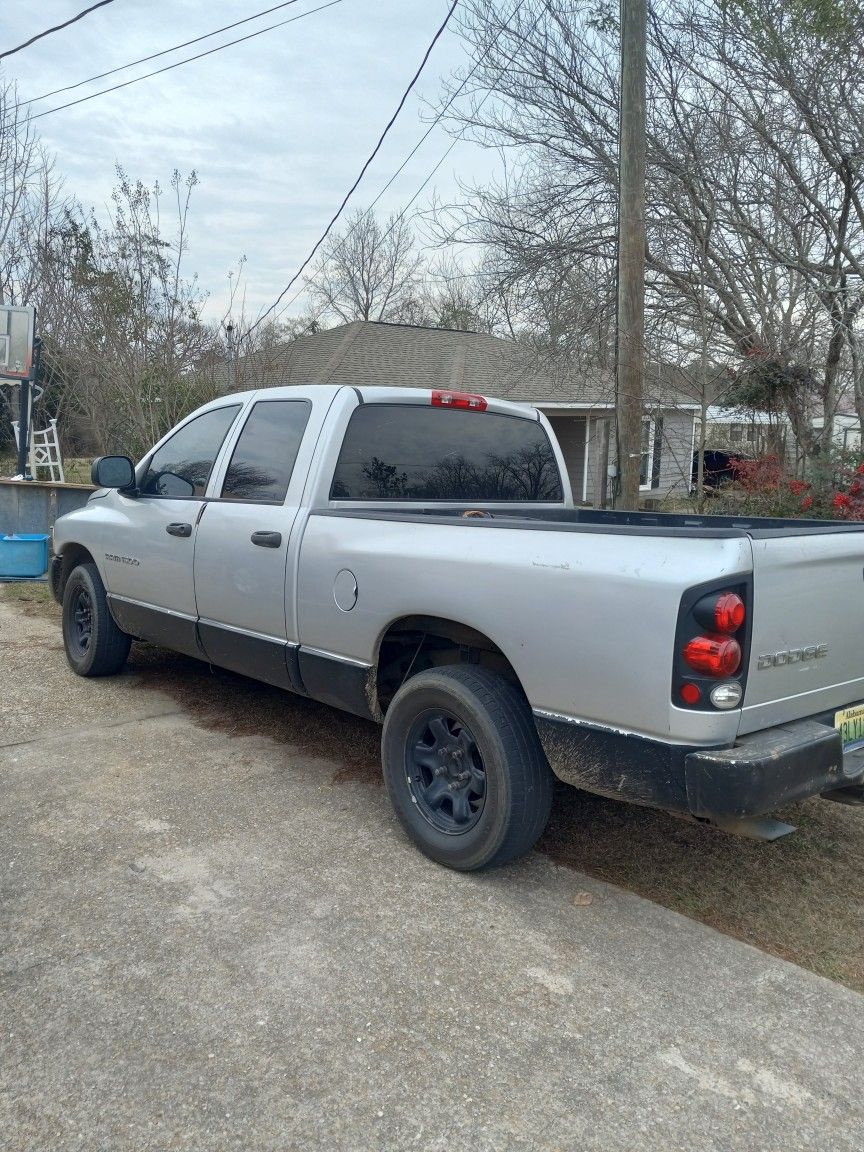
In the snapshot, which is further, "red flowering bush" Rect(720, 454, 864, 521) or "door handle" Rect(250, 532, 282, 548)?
"red flowering bush" Rect(720, 454, 864, 521)

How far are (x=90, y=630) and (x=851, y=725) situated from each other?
4.93 meters

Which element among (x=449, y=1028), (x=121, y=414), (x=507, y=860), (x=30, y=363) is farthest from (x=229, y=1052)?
(x=121, y=414)

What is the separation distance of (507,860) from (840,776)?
1.24 metres

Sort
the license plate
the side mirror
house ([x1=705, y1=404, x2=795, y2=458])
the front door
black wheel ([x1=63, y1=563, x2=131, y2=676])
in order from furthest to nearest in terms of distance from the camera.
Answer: house ([x1=705, y1=404, x2=795, y2=458])
black wheel ([x1=63, y1=563, x2=131, y2=676])
the side mirror
the front door
the license plate

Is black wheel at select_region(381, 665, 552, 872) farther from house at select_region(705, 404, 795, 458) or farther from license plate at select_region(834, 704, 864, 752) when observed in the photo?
house at select_region(705, 404, 795, 458)

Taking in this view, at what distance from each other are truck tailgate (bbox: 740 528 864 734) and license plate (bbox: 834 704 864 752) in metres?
0.04

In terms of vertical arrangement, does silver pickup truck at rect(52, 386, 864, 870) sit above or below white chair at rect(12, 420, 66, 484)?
below

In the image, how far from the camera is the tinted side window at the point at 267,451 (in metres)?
4.73

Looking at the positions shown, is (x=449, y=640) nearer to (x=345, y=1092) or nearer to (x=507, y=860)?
(x=507, y=860)

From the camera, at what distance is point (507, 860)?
3.61 metres

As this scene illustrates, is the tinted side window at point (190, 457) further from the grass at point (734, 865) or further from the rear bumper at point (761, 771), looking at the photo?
the rear bumper at point (761, 771)

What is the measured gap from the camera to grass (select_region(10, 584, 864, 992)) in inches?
134

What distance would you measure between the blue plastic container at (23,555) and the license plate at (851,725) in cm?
887

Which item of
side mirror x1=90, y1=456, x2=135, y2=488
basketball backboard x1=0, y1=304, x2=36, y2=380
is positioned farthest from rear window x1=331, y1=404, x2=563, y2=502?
basketball backboard x1=0, y1=304, x2=36, y2=380
